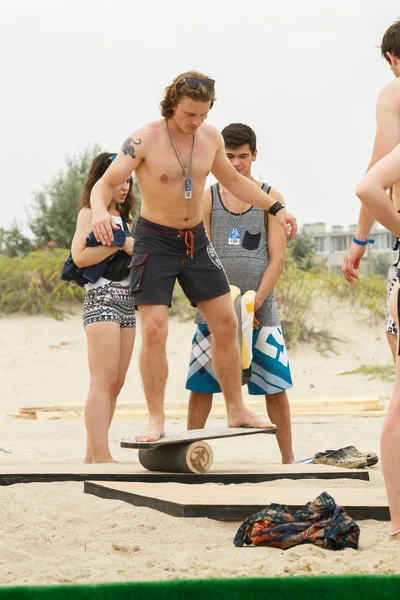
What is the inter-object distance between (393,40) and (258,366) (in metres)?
2.79

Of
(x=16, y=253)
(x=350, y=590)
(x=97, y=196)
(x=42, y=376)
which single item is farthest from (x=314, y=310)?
(x=350, y=590)

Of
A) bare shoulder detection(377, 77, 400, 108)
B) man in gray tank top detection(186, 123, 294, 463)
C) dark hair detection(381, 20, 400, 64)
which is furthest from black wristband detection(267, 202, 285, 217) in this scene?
bare shoulder detection(377, 77, 400, 108)

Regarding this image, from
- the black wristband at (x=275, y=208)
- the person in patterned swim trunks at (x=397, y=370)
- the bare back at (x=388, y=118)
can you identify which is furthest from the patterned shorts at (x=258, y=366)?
the person in patterned swim trunks at (x=397, y=370)

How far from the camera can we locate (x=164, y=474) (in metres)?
5.92

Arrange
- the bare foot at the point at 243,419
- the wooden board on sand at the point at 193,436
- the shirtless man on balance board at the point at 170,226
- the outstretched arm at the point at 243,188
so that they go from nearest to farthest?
the wooden board on sand at the point at 193,436 < the shirtless man on balance board at the point at 170,226 < the bare foot at the point at 243,419 < the outstretched arm at the point at 243,188

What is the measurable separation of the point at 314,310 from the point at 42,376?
5114mm

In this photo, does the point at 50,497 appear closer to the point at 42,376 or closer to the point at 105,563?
the point at 105,563

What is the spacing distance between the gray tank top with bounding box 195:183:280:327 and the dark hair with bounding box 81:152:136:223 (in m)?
0.61

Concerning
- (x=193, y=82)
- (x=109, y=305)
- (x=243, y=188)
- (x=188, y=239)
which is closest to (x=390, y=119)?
(x=193, y=82)

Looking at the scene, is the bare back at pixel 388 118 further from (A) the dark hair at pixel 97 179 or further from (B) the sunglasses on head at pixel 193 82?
(A) the dark hair at pixel 97 179

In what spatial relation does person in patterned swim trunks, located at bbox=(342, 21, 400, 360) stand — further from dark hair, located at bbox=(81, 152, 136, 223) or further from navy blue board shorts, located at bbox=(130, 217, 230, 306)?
dark hair, located at bbox=(81, 152, 136, 223)

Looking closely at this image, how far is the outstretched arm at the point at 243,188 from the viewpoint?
21.1ft

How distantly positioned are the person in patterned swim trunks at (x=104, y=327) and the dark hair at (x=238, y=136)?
0.80m

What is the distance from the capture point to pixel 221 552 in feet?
12.6
